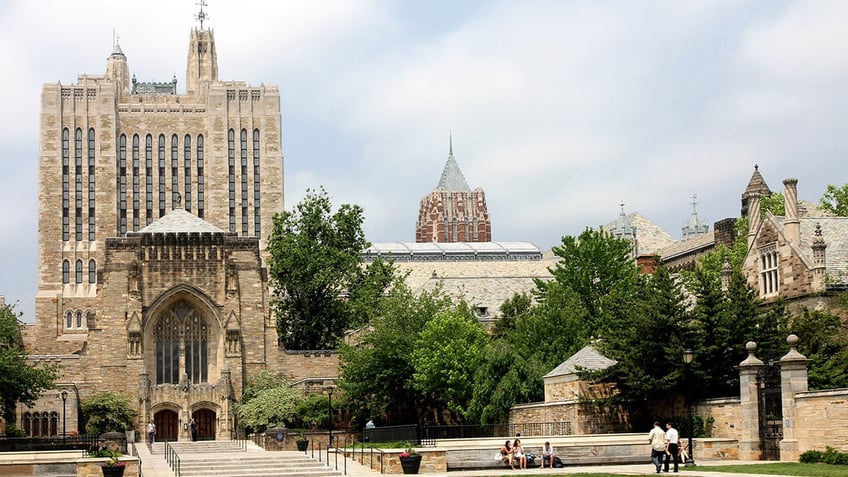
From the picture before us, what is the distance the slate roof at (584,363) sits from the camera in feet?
156

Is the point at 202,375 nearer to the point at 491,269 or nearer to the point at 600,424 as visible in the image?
the point at 600,424

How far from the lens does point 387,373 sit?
58094 millimetres

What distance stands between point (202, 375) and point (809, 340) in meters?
33.2

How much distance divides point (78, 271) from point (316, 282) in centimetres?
3925

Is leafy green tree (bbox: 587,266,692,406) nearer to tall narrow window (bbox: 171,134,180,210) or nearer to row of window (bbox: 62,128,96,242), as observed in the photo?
tall narrow window (bbox: 171,134,180,210)

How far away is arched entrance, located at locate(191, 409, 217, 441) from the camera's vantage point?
2564 inches

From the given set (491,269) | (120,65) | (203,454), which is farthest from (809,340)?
(120,65)

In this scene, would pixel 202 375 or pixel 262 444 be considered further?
pixel 202 375

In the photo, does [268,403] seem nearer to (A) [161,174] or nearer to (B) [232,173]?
(B) [232,173]

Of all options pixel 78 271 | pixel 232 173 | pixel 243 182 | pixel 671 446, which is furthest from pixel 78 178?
pixel 671 446

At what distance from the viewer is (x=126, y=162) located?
113562 millimetres

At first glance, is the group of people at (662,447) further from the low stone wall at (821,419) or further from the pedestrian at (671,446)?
the low stone wall at (821,419)

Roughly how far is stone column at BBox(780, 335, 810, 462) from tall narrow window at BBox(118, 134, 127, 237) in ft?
274

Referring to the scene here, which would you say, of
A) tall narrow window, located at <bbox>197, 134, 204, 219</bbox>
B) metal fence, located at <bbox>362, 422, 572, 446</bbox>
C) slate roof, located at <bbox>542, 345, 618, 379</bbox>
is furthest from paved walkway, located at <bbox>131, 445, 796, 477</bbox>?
tall narrow window, located at <bbox>197, 134, 204, 219</bbox>
